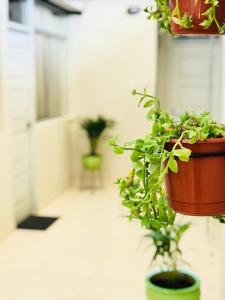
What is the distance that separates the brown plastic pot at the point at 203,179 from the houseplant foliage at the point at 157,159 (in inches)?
0.8

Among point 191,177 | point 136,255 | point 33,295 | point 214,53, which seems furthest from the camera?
point 214,53

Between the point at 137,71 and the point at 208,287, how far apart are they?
3.93 meters

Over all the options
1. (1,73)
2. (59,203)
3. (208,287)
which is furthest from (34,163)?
(208,287)

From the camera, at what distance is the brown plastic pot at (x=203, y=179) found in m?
1.19

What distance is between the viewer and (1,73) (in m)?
4.64

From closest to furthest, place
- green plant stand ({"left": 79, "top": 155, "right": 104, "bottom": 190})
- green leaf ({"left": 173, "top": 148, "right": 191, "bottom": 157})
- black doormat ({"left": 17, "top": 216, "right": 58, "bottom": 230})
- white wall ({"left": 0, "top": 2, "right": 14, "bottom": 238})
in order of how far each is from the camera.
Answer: green leaf ({"left": 173, "top": 148, "right": 191, "bottom": 157})
white wall ({"left": 0, "top": 2, "right": 14, "bottom": 238})
black doormat ({"left": 17, "top": 216, "right": 58, "bottom": 230})
green plant stand ({"left": 79, "top": 155, "right": 104, "bottom": 190})

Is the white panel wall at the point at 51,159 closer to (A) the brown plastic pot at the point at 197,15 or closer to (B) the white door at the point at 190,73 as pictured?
(B) the white door at the point at 190,73

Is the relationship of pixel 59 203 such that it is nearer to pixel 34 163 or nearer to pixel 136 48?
pixel 34 163

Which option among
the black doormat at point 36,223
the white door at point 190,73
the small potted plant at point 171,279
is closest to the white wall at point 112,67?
the white door at point 190,73

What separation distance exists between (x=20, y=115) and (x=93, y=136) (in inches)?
62.2

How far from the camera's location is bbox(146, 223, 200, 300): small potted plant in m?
2.43

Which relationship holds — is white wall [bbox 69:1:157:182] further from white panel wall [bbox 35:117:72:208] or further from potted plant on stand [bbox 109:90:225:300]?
potted plant on stand [bbox 109:90:225:300]

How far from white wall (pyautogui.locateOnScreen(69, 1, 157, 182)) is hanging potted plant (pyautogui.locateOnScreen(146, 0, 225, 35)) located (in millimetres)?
5511

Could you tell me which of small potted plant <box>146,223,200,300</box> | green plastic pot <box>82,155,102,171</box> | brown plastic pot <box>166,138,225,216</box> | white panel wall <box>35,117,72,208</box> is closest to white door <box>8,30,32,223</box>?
white panel wall <box>35,117,72,208</box>
